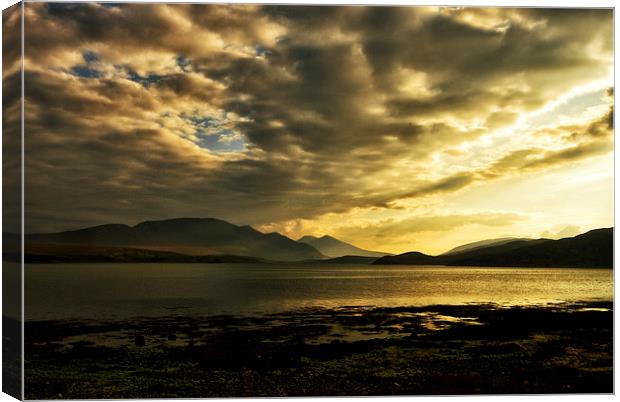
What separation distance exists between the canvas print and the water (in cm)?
11

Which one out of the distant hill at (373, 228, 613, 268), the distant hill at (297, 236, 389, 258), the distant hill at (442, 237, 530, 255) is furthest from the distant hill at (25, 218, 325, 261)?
the distant hill at (442, 237, 530, 255)

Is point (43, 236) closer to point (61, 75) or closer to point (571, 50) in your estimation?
point (61, 75)

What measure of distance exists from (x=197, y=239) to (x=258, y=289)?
7.61 ft

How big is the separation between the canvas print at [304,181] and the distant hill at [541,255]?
0.58 ft

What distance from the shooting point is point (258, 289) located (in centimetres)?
2048

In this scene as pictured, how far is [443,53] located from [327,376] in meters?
7.59

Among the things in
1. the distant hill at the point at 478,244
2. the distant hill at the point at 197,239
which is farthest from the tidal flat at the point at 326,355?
the distant hill at the point at 197,239

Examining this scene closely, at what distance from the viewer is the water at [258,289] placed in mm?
16203

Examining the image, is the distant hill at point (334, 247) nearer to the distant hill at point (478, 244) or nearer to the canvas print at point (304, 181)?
the canvas print at point (304, 181)

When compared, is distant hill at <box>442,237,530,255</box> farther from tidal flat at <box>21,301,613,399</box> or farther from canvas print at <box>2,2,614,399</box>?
tidal flat at <box>21,301,613,399</box>

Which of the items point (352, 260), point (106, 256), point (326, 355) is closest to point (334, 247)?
point (352, 260)

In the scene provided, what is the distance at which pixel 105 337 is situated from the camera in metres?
16.0

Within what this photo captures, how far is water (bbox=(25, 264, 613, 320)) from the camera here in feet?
53.2

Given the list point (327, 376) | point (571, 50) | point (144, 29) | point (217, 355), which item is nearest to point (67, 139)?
point (144, 29)
